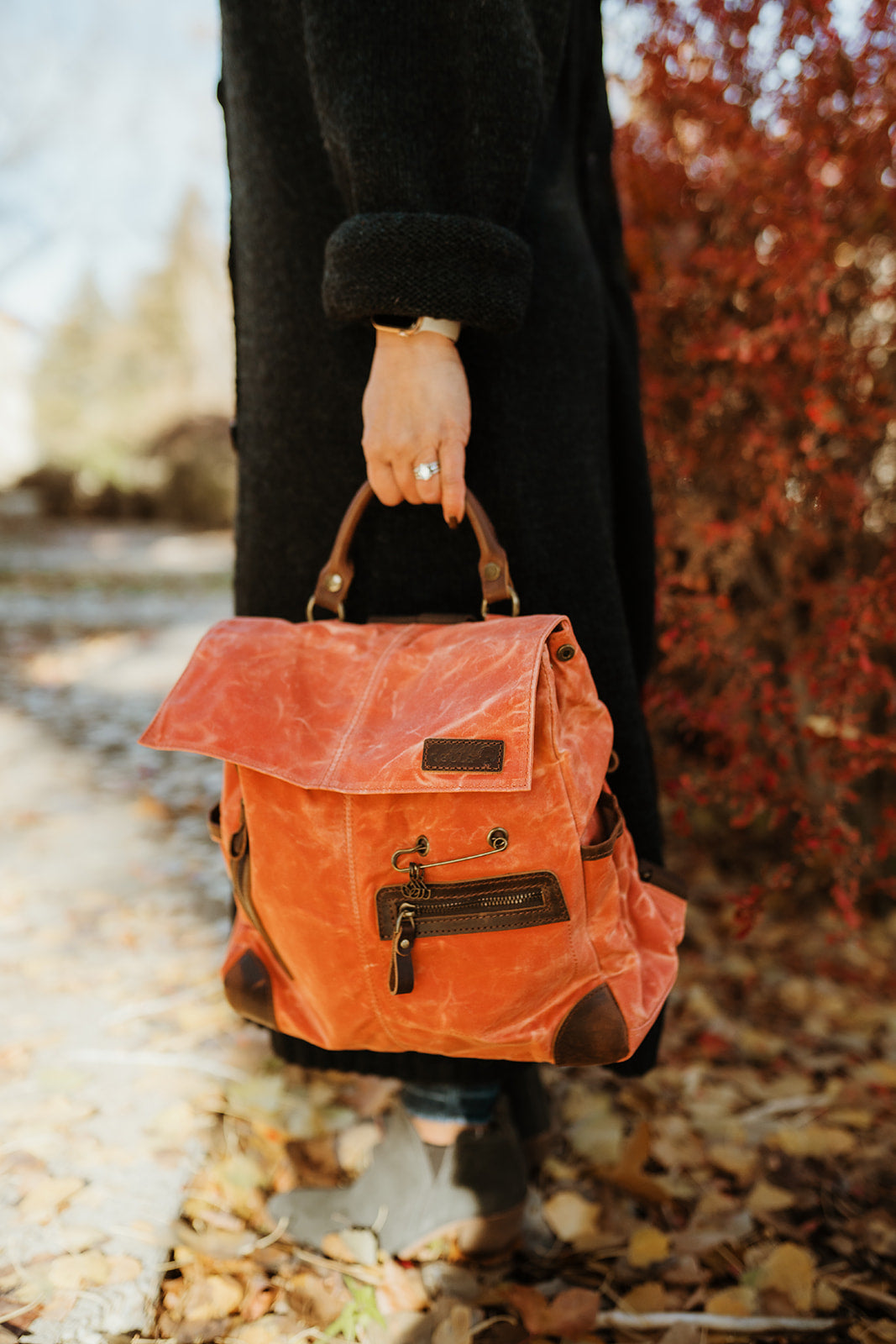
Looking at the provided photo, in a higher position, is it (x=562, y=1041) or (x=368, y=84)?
(x=368, y=84)

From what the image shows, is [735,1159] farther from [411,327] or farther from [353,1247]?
[411,327]

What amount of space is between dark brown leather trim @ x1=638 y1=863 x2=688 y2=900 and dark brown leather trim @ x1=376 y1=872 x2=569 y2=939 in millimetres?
227

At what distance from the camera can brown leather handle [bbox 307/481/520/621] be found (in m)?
1.08

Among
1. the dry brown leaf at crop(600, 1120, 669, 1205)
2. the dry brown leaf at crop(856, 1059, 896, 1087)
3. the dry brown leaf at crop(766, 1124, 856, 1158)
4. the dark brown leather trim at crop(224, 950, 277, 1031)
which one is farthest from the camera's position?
the dry brown leaf at crop(856, 1059, 896, 1087)

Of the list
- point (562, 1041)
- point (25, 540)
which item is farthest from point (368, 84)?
point (25, 540)

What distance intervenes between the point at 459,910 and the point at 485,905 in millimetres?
33

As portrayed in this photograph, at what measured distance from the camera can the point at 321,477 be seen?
3.91 feet

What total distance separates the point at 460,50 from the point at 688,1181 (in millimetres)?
1768

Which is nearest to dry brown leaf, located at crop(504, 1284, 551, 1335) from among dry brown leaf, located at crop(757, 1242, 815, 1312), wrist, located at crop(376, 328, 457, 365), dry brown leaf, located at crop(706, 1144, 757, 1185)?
dry brown leaf, located at crop(757, 1242, 815, 1312)

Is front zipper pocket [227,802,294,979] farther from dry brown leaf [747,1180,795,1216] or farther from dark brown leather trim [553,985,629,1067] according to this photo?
dry brown leaf [747,1180,795,1216]

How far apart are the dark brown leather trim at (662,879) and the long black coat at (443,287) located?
0.24 feet

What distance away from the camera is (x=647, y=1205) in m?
1.45

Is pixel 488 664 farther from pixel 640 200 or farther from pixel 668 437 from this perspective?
pixel 640 200

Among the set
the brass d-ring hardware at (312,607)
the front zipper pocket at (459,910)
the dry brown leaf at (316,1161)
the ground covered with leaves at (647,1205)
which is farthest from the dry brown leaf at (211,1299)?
the brass d-ring hardware at (312,607)
